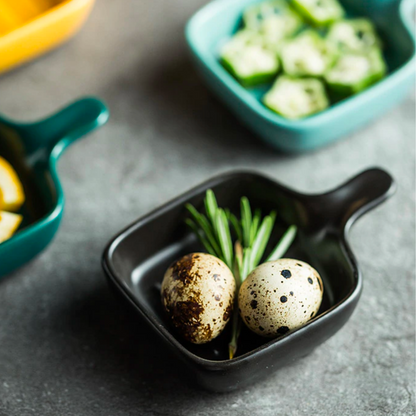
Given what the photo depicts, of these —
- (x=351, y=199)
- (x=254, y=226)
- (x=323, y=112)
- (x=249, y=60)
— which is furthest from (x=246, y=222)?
(x=249, y=60)

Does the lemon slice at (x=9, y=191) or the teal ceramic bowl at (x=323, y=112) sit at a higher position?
the lemon slice at (x=9, y=191)

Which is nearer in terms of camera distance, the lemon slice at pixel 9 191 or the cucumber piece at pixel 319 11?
the lemon slice at pixel 9 191

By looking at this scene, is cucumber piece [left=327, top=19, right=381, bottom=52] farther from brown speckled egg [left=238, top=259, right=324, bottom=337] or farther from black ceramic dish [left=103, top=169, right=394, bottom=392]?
brown speckled egg [left=238, top=259, right=324, bottom=337]

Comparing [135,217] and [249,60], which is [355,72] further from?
[135,217]

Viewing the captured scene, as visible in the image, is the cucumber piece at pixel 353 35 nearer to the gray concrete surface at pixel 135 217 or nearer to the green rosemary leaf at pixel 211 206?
the gray concrete surface at pixel 135 217

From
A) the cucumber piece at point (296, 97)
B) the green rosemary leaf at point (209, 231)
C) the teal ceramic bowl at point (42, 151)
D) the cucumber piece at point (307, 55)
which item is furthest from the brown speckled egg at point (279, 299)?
the cucumber piece at point (307, 55)

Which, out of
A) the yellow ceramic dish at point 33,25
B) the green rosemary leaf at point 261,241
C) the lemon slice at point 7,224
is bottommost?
the green rosemary leaf at point 261,241

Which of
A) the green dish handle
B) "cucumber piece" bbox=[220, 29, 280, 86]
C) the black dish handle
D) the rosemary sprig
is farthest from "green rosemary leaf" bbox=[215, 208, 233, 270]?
"cucumber piece" bbox=[220, 29, 280, 86]

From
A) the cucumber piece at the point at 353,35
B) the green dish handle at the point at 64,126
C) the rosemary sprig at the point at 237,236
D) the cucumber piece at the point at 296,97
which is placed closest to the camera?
the rosemary sprig at the point at 237,236
